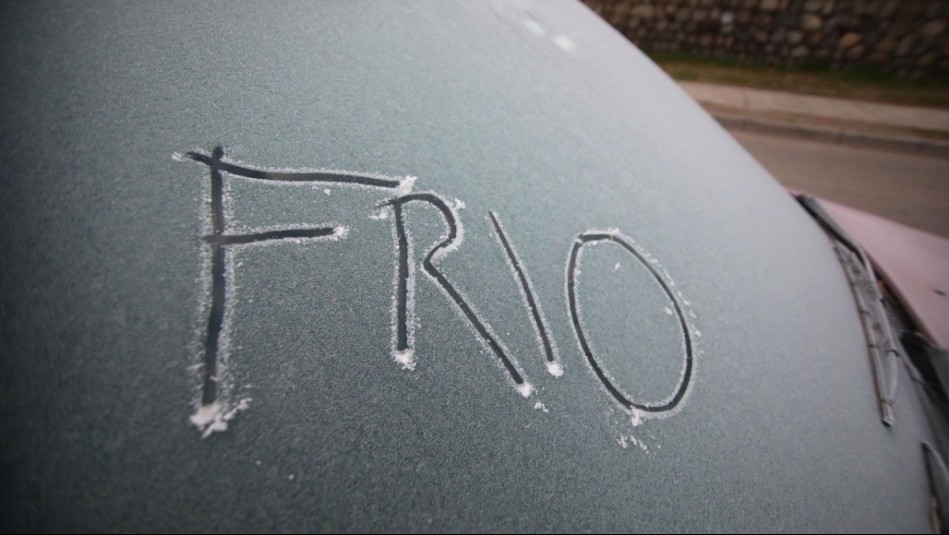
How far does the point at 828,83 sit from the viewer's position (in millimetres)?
6793

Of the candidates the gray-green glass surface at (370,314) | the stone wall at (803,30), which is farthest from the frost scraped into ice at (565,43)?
the stone wall at (803,30)

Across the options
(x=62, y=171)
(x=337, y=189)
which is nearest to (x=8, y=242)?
(x=62, y=171)

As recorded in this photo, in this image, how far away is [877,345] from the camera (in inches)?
46.9

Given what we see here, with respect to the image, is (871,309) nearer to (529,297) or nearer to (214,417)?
(529,297)

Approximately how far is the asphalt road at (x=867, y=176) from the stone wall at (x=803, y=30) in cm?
234

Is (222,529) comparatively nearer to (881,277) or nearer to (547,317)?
(547,317)

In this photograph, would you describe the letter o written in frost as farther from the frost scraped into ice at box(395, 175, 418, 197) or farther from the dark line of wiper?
the dark line of wiper

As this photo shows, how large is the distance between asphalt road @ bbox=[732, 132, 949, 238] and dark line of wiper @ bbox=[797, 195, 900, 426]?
142 inches

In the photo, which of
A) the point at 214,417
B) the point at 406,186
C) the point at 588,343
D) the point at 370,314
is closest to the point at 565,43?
the point at 406,186

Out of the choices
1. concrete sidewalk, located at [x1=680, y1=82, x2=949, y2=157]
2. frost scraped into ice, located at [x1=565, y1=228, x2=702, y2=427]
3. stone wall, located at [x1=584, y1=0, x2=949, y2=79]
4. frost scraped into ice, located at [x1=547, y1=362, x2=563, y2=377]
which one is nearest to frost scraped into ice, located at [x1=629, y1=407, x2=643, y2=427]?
frost scraped into ice, located at [x1=565, y1=228, x2=702, y2=427]

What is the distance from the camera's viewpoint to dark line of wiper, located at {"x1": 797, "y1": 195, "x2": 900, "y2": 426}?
109 centimetres

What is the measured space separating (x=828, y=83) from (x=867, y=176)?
2.63m

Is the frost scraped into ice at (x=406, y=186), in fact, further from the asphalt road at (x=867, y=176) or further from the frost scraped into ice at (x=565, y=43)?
the asphalt road at (x=867, y=176)

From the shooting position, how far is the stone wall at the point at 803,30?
6.45 meters
